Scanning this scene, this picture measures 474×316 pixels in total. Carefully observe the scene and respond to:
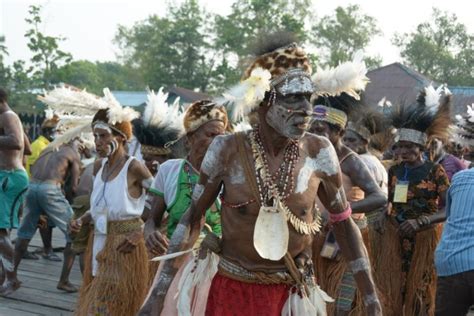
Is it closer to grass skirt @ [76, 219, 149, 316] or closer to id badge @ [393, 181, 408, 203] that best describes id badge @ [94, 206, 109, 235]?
grass skirt @ [76, 219, 149, 316]

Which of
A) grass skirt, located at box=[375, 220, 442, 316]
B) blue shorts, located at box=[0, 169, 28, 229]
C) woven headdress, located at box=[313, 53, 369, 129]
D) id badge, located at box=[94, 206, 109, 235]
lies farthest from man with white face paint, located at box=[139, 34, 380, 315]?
blue shorts, located at box=[0, 169, 28, 229]

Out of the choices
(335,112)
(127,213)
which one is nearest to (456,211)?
(335,112)

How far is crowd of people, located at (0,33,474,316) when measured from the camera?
3.82 meters

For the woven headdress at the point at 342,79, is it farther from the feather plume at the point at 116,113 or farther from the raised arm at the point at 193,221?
the feather plume at the point at 116,113

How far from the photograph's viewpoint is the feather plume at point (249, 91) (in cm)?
372

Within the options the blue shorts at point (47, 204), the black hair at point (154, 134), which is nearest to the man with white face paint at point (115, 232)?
the black hair at point (154, 134)

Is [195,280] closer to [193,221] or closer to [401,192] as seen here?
[193,221]

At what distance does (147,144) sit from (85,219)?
3.09ft

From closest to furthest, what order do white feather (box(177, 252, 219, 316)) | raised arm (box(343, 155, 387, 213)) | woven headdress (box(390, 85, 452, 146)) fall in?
1. white feather (box(177, 252, 219, 316))
2. raised arm (box(343, 155, 387, 213))
3. woven headdress (box(390, 85, 452, 146))

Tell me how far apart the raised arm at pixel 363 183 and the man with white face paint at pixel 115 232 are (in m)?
1.48

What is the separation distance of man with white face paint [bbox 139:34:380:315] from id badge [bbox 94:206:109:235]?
93.7 inches

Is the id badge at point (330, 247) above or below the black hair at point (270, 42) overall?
below

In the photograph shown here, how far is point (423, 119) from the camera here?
679 centimetres

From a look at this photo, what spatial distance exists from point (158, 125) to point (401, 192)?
2.09 metres
